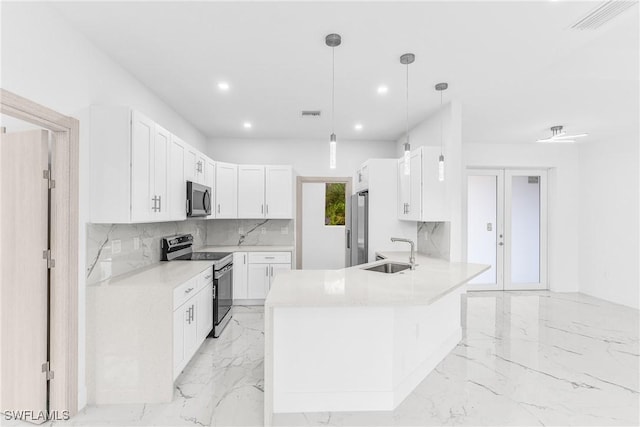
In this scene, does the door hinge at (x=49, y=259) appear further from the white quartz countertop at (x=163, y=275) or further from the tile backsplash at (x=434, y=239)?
the tile backsplash at (x=434, y=239)

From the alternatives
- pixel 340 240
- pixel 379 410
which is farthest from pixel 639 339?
pixel 340 240

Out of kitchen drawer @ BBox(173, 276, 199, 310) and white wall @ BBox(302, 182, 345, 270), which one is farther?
white wall @ BBox(302, 182, 345, 270)

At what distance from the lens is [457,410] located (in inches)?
87.4

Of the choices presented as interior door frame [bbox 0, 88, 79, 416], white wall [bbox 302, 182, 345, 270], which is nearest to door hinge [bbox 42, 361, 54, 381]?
interior door frame [bbox 0, 88, 79, 416]

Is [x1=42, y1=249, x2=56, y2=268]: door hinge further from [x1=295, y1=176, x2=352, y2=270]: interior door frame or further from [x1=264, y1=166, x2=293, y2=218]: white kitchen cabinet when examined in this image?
[x1=295, y1=176, x2=352, y2=270]: interior door frame

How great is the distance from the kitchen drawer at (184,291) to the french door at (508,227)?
4.79 m

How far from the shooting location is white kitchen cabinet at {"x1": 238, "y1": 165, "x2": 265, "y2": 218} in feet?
16.0

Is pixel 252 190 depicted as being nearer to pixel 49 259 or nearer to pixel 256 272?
pixel 256 272

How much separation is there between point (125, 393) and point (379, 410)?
1.88m

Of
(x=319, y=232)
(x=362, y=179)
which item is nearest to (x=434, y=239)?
(x=362, y=179)

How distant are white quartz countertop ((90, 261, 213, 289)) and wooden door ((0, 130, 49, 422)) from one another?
15.7 inches

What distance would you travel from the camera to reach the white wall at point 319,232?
752cm

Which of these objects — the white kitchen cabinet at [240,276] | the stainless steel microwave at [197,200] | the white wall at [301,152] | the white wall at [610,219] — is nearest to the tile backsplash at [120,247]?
the stainless steel microwave at [197,200]

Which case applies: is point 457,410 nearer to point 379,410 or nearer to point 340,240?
point 379,410
